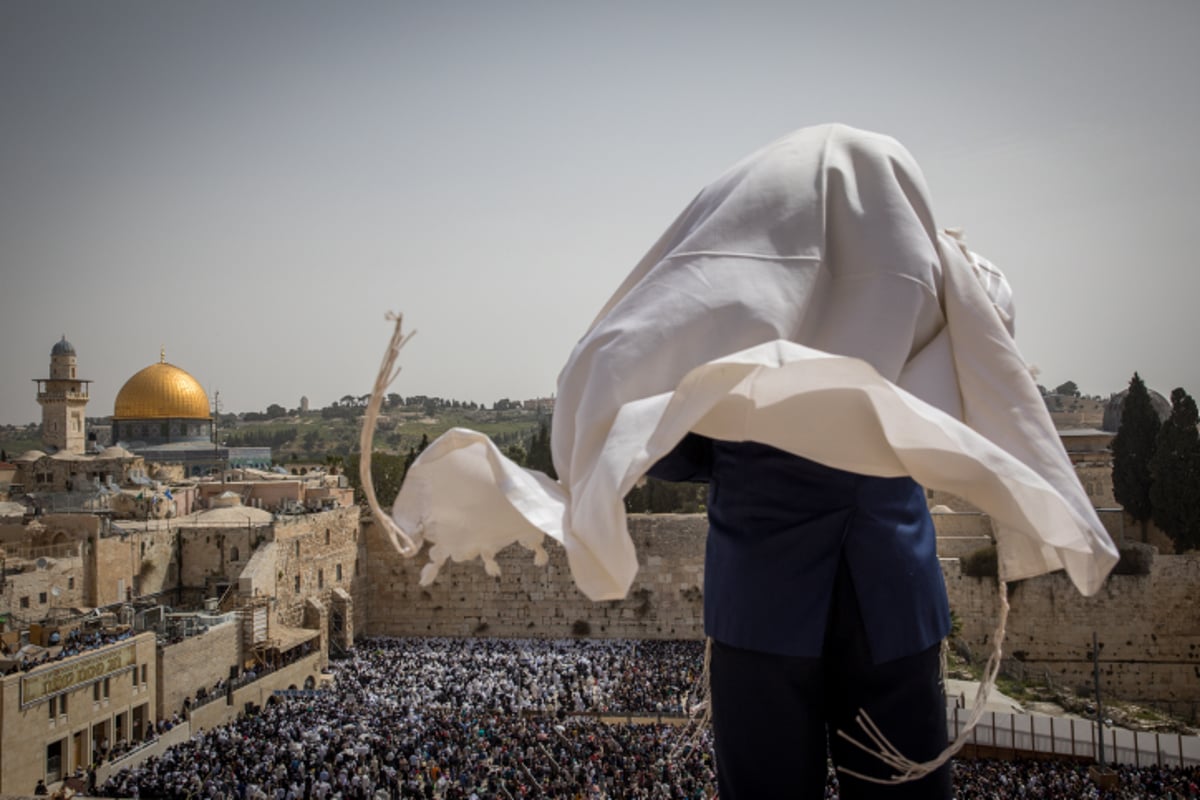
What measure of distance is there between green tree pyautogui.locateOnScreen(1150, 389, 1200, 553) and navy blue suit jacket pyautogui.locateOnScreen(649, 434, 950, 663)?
24163 millimetres

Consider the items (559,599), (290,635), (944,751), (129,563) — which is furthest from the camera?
(559,599)

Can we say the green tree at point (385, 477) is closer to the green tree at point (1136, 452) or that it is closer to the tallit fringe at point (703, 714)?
the green tree at point (1136, 452)

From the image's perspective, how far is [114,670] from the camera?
14.9 m

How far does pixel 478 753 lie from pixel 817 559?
37.4 ft

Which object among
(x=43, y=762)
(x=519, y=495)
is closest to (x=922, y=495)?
(x=519, y=495)

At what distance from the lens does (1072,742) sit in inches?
580

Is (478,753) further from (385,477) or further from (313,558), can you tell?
(385,477)

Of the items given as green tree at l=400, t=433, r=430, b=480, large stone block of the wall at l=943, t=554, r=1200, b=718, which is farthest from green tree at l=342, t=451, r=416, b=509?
large stone block of the wall at l=943, t=554, r=1200, b=718

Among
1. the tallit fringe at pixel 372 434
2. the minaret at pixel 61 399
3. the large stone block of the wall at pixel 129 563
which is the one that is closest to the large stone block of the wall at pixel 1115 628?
the large stone block of the wall at pixel 129 563

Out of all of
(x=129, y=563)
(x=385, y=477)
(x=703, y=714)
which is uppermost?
(x=703, y=714)

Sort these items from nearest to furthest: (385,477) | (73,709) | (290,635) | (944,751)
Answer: (944,751) < (73,709) < (290,635) < (385,477)

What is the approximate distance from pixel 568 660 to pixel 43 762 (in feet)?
35.0

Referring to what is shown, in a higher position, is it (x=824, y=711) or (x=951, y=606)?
(x=824, y=711)

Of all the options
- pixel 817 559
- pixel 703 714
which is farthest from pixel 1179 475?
pixel 817 559
